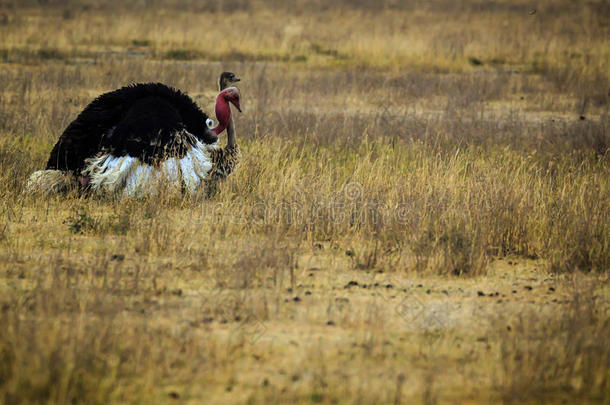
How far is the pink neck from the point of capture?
7.88 m

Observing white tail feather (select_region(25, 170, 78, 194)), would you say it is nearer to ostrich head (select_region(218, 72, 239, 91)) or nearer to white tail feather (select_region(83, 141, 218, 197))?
white tail feather (select_region(83, 141, 218, 197))

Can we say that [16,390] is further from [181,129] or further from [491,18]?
[491,18]

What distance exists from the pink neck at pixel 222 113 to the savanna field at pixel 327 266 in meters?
0.59

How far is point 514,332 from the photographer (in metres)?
4.82

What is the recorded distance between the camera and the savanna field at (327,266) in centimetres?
412

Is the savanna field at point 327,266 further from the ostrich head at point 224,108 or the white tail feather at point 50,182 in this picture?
the ostrich head at point 224,108

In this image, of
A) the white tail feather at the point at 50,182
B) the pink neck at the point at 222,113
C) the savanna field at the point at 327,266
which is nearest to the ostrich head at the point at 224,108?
the pink neck at the point at 222,113

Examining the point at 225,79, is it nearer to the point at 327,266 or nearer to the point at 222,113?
the point at 222,113

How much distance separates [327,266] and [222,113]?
2.61 meters

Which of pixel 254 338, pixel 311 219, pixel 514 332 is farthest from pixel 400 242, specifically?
pixel 254 338

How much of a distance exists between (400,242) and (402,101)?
26.7ft

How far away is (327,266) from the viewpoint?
606cm

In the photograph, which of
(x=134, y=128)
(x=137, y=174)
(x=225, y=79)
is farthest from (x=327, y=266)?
(x=225, y=79)

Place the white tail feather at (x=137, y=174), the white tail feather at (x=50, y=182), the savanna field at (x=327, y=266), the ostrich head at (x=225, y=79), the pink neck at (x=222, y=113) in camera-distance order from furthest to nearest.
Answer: the ostrich head at (x=225, y=79)
the pink neck at (x=222, y=113)
the white tail feather at (x=50, y=182)
the white tail feather at (x=137, y=174)
the savanna field at (x=327, y=266)
